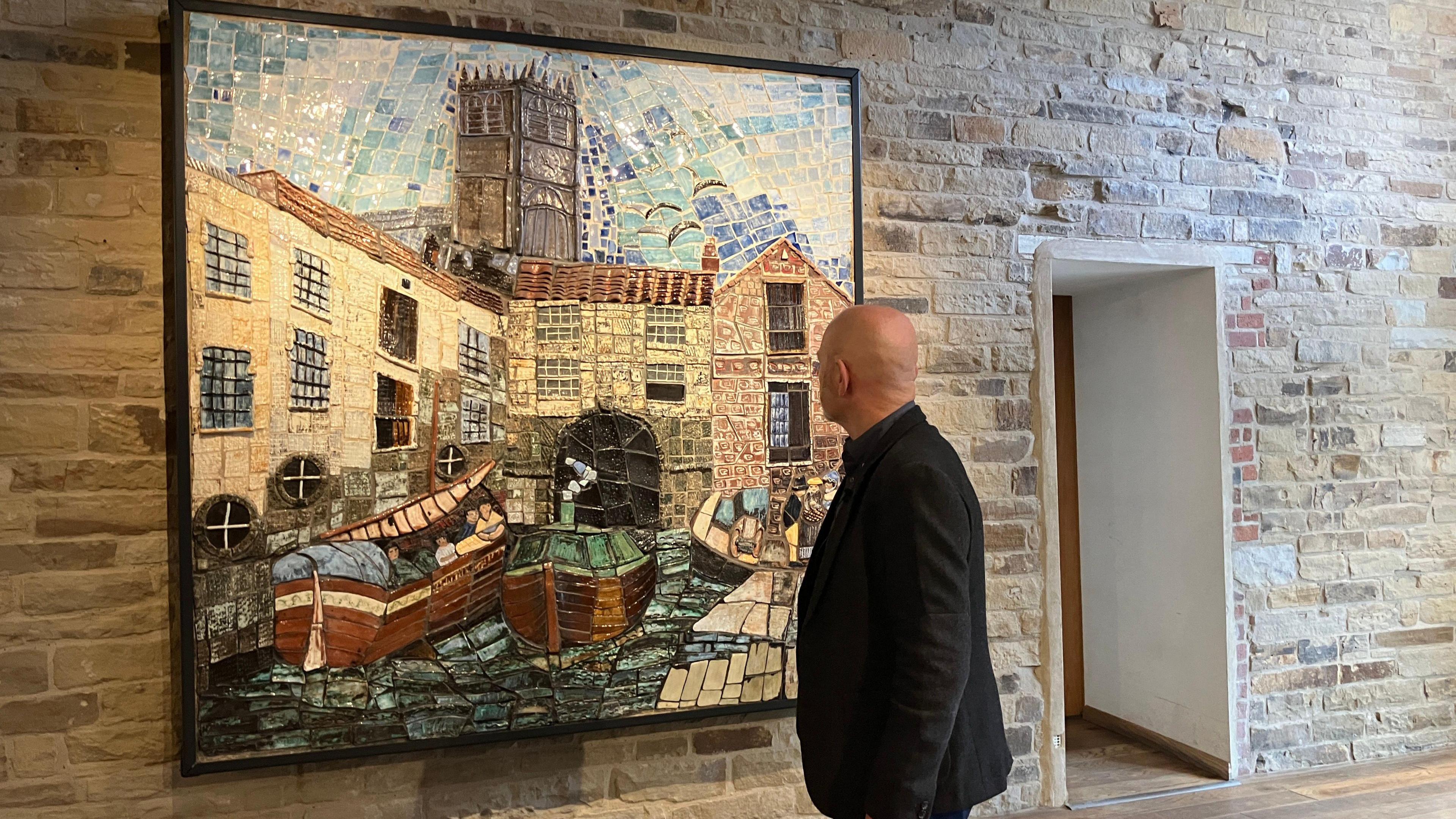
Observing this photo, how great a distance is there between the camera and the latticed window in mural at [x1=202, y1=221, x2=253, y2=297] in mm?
2379

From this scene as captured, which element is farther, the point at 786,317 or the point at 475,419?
the point at 786,317

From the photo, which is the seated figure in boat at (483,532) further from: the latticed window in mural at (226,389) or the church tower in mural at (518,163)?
the church tower in mural at (518,163)

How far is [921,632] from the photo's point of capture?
Result: 5.54ft

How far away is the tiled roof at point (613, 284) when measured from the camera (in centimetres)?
267

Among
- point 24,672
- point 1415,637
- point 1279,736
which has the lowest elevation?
point 1279,736

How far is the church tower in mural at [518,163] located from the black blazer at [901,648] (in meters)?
1.28

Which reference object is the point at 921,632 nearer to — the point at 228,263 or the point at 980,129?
the point at 228,263

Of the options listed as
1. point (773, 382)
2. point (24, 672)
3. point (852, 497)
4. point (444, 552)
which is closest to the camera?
point (852, 497)

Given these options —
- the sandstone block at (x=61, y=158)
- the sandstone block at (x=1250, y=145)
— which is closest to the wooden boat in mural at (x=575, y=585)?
the sandstone block at (x=61, y=158)

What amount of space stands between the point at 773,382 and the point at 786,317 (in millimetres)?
212

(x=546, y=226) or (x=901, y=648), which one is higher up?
(x=546, y=226)

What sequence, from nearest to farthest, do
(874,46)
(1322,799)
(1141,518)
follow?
1. (874,46)
2. (1322,799)
3. (1141,518)

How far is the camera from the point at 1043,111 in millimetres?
3295

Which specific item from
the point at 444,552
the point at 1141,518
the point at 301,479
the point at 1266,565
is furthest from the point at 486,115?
the point at 1266,565
